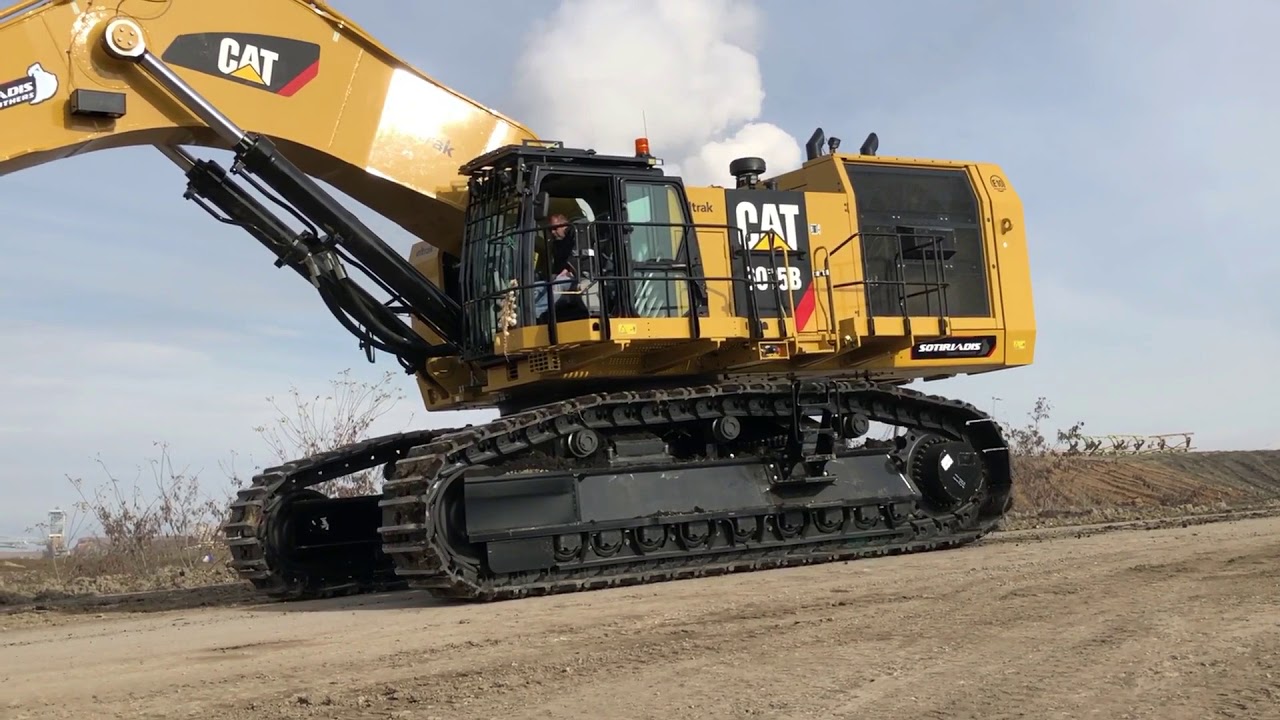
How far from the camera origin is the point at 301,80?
10000 mm

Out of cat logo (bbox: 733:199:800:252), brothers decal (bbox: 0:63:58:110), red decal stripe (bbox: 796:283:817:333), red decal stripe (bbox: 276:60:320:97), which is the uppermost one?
red decal stripe (bbox: 276:60:320:97)

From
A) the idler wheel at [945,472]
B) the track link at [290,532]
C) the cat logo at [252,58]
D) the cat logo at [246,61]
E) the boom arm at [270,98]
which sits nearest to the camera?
the boom arm at [270,98]

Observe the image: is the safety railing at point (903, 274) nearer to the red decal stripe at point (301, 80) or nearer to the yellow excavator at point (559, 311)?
the yellow excavator at point (559, 311)

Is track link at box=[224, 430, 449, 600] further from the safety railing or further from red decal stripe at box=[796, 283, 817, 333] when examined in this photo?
the safety railing

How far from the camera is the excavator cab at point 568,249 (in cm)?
998

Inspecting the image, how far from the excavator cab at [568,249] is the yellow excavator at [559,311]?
0.09 ft

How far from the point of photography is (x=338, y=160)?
33.7 feet

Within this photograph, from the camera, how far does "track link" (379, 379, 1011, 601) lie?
9328mm

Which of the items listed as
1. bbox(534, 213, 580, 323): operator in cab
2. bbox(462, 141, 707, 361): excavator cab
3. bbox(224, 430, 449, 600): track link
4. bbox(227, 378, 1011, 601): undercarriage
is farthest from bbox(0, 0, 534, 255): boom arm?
bbox(227, 378, 1011, 601): undercarriage

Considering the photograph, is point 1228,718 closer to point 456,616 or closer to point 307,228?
point 456,616

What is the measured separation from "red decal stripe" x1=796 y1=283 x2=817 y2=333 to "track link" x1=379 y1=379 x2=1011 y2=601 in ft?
1.77

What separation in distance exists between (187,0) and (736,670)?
6.90m

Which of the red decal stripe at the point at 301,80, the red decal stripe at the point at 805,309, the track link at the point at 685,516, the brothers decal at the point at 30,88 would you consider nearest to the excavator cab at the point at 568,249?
the track link at the point at 685,516

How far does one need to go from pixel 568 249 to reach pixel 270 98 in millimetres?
2710
